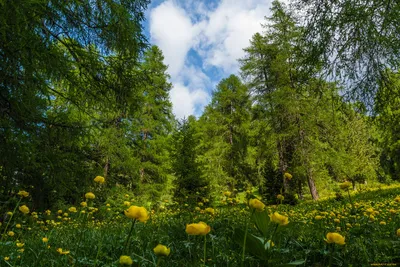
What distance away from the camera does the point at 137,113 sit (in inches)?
249

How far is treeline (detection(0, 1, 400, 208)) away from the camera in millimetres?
3670

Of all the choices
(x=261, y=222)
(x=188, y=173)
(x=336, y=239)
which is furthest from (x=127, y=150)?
(x=336, y=239)

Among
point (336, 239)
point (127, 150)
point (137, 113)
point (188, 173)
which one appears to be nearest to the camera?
point (336, 239)

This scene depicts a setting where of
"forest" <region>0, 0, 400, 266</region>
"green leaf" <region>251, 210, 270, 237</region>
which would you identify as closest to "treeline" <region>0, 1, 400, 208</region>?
"forest" <region>0, 0, 400, 266</region>

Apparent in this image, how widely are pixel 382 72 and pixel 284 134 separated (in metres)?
7.79

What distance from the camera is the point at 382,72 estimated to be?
556 centimetres

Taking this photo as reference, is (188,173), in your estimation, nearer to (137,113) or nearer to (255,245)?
(137,113)

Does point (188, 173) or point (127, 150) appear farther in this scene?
point (127, 150)

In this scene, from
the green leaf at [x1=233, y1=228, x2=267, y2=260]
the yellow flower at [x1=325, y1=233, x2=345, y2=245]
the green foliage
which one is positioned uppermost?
the green foliage

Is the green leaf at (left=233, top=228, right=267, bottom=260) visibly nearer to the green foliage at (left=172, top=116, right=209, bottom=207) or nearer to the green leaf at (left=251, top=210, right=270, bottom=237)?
the green leaf at (left=251, top=210, right=270, bottom=237)

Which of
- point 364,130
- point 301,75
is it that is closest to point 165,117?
point 301,75

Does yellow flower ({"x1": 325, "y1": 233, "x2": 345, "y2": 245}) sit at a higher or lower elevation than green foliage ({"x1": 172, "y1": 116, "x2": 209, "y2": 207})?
lower

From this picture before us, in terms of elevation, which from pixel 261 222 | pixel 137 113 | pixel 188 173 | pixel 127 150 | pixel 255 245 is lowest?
pixel 255 245

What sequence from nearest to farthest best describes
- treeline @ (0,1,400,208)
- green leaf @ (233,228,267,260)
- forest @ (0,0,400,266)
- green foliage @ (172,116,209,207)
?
green leaf @ (233,228,267,260) → forest @ (0,0,400,266) → treeline @ (0,1,400,208) → green foliage @ (172,116,209,207)
